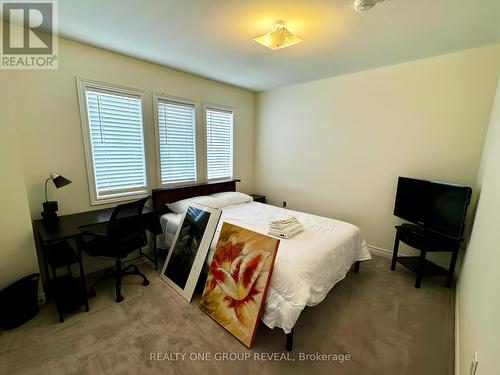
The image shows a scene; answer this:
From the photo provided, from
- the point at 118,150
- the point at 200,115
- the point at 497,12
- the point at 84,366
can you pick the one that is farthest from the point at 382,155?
the point at 84,366

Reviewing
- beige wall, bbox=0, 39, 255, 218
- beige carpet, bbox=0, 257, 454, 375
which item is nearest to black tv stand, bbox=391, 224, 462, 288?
beige carpet, bbox=0, 257, 454, 375

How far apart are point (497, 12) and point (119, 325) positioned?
408cm

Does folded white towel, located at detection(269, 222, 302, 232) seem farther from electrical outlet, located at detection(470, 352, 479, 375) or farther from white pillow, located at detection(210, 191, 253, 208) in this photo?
electrical outlet, located at detection(470, 352, 479, 375)

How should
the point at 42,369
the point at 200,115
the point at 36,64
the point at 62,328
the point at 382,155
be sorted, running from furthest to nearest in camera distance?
the point at 200,115, the point at 382,155, the point at 36,64, the point at 62,328, the point at 42,369

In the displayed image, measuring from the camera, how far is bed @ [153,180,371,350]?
67.6 inches

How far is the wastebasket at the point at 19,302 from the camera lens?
6.10ft

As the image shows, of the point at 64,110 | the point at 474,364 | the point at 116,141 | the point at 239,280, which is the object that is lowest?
the point at 239,280

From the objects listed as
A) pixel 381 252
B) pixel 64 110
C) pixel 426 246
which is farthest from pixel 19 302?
pixel 381 252

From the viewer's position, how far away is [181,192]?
11.2ft

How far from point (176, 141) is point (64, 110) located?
136 cm

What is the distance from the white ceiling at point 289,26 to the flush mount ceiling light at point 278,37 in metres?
0.06

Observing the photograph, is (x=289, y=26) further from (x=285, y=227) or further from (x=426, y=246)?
(x=426, y=246)

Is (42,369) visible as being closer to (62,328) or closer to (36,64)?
(62,328)

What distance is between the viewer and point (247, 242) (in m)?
2.07
